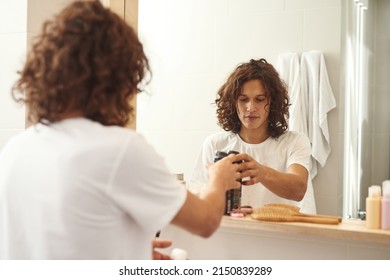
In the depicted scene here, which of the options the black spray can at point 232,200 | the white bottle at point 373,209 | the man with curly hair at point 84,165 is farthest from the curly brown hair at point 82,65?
the white bottle at point 373,209

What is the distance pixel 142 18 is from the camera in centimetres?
150

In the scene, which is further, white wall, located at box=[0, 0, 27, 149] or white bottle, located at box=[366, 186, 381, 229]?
white wall, located at box=[0, 0, 27, 149]

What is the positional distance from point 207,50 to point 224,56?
0.20 ft

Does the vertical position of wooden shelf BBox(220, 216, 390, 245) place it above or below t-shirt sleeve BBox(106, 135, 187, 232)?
below

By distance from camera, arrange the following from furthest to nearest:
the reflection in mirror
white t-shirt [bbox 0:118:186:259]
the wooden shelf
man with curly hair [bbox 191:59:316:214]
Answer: man with curly hair [bbox 191:59:316:214] < the reflection in mirror < the wooden shelf < white t-shirt [bbox 0:118:186:259]

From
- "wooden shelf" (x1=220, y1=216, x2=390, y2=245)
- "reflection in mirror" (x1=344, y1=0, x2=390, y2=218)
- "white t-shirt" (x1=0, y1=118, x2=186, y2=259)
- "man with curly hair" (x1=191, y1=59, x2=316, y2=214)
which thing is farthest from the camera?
"man with curly hair" (x1=191, y1=59, x2=316, y2=214)

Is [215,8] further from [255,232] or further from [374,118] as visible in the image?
[255,232]

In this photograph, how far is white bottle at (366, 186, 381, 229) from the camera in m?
1.04

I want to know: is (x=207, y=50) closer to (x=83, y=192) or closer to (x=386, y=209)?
(x=386, y=209)

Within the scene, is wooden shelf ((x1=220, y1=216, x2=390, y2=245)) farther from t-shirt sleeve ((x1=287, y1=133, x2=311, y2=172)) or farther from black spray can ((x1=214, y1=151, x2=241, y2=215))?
t-shirt sleeve ((x1=287, y1=133, x2=311, y2=172))

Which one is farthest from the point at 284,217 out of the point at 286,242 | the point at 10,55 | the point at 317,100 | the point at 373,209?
the point at 10,55

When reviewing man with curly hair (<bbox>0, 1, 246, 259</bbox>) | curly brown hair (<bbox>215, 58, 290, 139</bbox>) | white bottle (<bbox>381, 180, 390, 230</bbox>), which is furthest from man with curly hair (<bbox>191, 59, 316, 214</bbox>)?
man with curly hair (<bbox>0, 1, 246, 259</bbox>)

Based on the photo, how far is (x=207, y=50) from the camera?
1.41 metres

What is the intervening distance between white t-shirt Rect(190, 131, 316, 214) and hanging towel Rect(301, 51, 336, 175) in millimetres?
31
